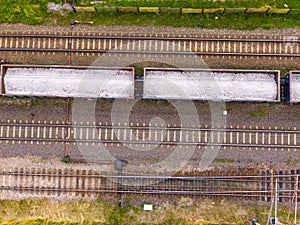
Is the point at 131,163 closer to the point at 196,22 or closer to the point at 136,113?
the point at 136,113

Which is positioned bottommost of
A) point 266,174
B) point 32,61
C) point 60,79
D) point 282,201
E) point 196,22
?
point 282,201

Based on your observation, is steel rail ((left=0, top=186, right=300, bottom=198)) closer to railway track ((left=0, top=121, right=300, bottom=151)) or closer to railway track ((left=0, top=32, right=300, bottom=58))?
railway track ((left=0, top=121, right=300, bottom=151))

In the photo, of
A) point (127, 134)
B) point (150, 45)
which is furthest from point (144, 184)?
point (150, 45)

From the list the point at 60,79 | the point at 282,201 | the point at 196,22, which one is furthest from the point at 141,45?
the point at 282,201

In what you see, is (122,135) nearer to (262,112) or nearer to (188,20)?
(188,20)

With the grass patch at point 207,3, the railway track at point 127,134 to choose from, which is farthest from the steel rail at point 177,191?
the grass patch at point 207,3

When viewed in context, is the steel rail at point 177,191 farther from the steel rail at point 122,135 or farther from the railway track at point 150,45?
the railway track at point 150,45
